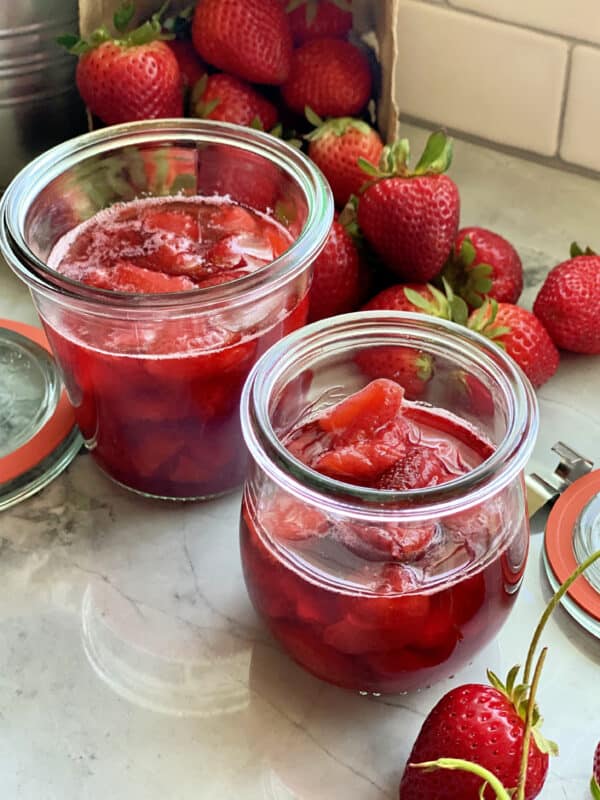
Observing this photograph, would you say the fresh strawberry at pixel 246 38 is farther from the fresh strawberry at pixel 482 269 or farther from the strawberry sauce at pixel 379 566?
the strawberry sauce at pixel 379 566

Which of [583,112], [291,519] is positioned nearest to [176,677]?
[291,519]

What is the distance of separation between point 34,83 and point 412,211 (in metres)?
0.40

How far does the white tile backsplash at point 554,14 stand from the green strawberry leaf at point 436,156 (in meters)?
0.27

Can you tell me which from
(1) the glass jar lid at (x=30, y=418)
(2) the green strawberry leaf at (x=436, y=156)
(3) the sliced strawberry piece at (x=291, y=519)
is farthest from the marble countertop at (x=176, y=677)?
(2) the green strawberry leaf at (x=436, y=156)

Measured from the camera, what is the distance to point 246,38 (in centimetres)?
92

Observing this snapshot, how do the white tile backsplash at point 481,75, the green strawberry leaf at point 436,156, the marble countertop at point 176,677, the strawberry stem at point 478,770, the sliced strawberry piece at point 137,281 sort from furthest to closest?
the white tile backsplash at point 481,75 < the green strawberry leaf at point 436,156 < the sliced strawberry piece at point 137,281 < the marble countertop at point 176,677 < the strawberry stem at point 478,770

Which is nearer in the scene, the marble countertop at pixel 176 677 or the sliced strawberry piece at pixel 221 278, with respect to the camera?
the marble countertop at pixel 176 677

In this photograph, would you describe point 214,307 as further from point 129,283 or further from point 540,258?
point 540,258

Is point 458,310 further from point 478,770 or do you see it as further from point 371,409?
point 478,770

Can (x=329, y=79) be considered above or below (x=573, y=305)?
above

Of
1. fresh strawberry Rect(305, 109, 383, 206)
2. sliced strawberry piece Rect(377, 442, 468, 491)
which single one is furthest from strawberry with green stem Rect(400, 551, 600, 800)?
fresh strawberry Rect(305, 109, 383, 206)

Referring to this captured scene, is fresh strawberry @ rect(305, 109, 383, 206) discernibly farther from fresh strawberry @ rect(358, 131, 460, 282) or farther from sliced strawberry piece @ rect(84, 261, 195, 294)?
sliced strawberry piece @ rect(84, 261, 195, 294)

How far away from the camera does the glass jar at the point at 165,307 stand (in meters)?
0.69

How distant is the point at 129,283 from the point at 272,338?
0.11 metres
